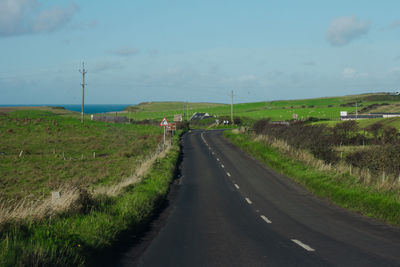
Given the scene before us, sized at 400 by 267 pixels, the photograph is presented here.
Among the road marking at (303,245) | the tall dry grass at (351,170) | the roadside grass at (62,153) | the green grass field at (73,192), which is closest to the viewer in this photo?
the green grass field at (73,192)

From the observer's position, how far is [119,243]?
9.88m

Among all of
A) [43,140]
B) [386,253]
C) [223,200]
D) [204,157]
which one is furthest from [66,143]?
[386,253]

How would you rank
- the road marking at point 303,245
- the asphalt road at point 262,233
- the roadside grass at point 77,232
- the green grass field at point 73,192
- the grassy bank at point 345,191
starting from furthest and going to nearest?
the grassy bank at point 345,191
the road marking at point 303,245
the asphalt road at point 262,233
the green grass field at point 73,192
the roadside grass at point 77,232

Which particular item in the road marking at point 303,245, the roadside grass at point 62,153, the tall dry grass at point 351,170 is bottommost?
the roadside grass at point 62,153

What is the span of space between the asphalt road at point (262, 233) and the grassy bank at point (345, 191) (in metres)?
0.52

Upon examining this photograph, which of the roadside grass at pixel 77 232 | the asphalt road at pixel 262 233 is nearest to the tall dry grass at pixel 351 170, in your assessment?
the asphalt road at pixel 262 233

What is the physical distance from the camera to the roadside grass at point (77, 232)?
6906 millimetres

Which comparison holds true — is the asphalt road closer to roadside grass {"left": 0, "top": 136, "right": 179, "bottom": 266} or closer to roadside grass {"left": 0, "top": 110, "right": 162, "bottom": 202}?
roadside grass {"left": 0, "top": 136, "right": 179, "bottom": 266}

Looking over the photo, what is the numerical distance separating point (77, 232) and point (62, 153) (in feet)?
135

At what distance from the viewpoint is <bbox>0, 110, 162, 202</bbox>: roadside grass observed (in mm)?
29047

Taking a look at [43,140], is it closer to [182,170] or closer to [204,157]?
[204,157]

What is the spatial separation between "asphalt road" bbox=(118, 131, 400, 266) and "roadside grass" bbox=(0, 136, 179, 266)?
27.6 inches

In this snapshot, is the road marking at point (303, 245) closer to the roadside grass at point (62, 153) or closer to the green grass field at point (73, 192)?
the green grass field at point (73, 192)

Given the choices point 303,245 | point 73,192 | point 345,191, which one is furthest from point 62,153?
point 303,245
